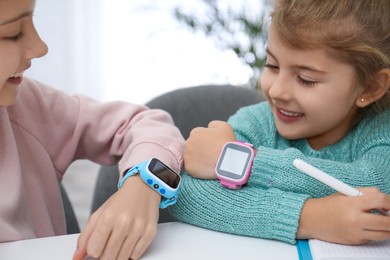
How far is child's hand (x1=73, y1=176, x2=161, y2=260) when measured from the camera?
2.91 feet

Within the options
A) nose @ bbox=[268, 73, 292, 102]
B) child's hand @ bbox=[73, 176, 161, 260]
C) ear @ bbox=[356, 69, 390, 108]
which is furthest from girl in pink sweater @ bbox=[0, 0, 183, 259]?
ear @ bbox=[356, 69, 390, 108]

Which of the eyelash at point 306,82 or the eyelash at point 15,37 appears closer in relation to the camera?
the eyelash at point 15,37

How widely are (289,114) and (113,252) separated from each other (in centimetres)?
46

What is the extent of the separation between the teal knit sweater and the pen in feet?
0.27

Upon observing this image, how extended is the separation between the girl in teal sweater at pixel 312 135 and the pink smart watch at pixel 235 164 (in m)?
0.01

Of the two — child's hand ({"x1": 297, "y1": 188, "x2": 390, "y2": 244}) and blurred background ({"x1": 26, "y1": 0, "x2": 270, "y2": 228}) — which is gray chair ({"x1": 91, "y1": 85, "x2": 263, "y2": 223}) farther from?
blurred background ({"x1": 26, "y1": 0, "x2": 270, "y2": 228})

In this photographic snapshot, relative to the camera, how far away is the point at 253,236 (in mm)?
1006

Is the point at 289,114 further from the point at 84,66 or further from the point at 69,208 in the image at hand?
the point at 84,66

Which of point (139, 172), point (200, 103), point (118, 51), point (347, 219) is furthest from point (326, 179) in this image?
point (118, 51)

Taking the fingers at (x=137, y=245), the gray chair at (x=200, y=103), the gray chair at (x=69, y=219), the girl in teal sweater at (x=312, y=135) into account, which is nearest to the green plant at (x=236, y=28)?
the gray chair at (x=200, y=103)

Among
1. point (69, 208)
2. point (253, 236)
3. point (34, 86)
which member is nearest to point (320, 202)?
point (253, 236)

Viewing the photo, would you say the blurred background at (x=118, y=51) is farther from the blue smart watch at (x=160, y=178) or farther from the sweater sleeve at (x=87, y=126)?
the blue smart watch at (x=160, y=178)

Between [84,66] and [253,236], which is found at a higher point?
[253,236]

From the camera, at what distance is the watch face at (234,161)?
3.47 ft
